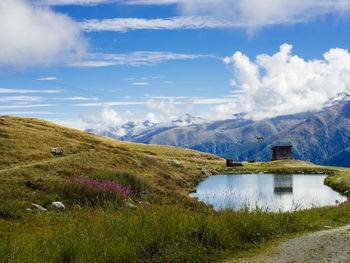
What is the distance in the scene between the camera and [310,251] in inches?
426

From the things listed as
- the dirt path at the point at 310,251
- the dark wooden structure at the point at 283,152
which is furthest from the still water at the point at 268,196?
the dark wooden structure at the point at 283,152

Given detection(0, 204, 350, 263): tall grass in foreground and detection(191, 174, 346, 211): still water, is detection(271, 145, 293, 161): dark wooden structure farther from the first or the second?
detection(0, 204, 350, 263): tall grass in foreground

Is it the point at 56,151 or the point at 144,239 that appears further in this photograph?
the point at 56,151

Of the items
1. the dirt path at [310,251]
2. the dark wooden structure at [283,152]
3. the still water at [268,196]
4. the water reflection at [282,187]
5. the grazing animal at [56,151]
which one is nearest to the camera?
the dirt path at [310,251]

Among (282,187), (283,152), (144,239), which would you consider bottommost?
(282,187)

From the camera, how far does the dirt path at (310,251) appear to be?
1004cm

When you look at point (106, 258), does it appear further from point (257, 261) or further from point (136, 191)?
point (136, 191)

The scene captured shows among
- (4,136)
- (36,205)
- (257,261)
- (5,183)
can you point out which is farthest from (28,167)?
(257,261)

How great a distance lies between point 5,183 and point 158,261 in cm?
1727

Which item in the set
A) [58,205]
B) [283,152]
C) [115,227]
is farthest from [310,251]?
A: [283,152]

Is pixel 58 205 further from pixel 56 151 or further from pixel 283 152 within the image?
pixel 283 152

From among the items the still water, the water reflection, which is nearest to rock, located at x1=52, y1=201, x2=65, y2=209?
the still water

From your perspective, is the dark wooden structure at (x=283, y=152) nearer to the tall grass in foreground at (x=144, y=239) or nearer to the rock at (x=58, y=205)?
the rock at (x=58, y=205)

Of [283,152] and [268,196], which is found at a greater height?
[283,152]
